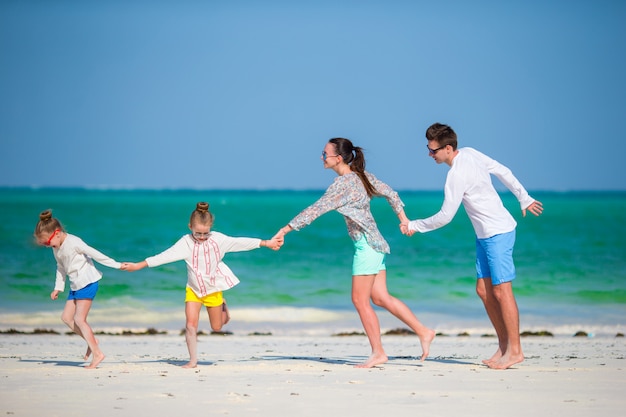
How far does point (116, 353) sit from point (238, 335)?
2760 millimetres

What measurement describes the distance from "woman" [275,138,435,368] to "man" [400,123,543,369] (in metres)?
0.31

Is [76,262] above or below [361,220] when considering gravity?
below

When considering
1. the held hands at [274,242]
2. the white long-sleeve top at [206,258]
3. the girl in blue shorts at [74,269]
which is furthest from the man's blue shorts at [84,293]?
the held hands at [274,242]

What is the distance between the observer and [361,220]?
23.4 ft

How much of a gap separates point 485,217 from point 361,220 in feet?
3.02

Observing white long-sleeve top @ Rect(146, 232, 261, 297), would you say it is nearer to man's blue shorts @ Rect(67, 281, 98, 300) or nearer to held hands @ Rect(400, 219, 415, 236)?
man's blue shorts @ Rect(67, 281, 98, 300)

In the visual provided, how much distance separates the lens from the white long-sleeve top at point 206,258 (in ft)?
23.4

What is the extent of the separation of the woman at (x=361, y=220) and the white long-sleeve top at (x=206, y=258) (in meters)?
0.38

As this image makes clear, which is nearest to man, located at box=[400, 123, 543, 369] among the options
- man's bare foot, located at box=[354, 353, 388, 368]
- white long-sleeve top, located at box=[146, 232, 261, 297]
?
man's bare foot, located at box=[354, 353, 388, 368]

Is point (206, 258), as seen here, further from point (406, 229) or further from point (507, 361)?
point (507, 361)

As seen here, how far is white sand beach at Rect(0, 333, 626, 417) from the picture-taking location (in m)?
5.53

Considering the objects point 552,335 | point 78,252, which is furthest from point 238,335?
point 78,252

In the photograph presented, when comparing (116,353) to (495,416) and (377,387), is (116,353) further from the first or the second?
(495,416)

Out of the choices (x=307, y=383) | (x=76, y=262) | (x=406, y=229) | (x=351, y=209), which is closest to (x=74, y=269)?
(x=76, y=262)
